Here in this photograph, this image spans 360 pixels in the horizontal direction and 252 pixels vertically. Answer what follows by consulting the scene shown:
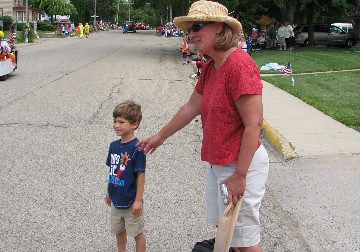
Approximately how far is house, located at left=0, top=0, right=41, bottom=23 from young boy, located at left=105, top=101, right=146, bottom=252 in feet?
219

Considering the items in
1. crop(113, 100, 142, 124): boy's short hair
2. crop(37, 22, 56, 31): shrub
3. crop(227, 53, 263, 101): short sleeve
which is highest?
crop(37, 22, 56, 31): shrub

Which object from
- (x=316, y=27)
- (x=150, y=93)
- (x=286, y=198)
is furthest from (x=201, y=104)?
(x=316, y=27)

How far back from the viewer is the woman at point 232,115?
2793 millimetres

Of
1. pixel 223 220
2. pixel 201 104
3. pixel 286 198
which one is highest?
pixel 201 104

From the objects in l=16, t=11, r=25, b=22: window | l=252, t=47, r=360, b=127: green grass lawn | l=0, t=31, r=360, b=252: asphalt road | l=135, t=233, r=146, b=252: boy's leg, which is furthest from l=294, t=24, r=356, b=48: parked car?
l=16, t=11, r=25, b=22: window

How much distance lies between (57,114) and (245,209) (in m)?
7.15

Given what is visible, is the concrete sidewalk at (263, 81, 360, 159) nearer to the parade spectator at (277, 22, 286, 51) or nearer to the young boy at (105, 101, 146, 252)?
the young boy at (105, 101, 146, 252)

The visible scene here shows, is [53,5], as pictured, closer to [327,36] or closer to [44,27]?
[44,27]

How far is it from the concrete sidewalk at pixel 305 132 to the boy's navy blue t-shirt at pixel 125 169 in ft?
11.9

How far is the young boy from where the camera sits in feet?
11.4

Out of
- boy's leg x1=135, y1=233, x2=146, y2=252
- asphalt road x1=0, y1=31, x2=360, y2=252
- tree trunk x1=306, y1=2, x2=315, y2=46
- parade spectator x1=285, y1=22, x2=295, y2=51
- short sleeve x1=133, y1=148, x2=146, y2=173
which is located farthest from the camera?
tree trunk x1=306, y1=2, x2=315, y2=46

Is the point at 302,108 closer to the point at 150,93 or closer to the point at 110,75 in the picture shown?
the point at 150,93

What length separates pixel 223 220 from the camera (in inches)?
113

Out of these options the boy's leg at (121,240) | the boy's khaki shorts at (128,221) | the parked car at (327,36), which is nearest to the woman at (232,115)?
the boy's khaki shorts at (128,221)
